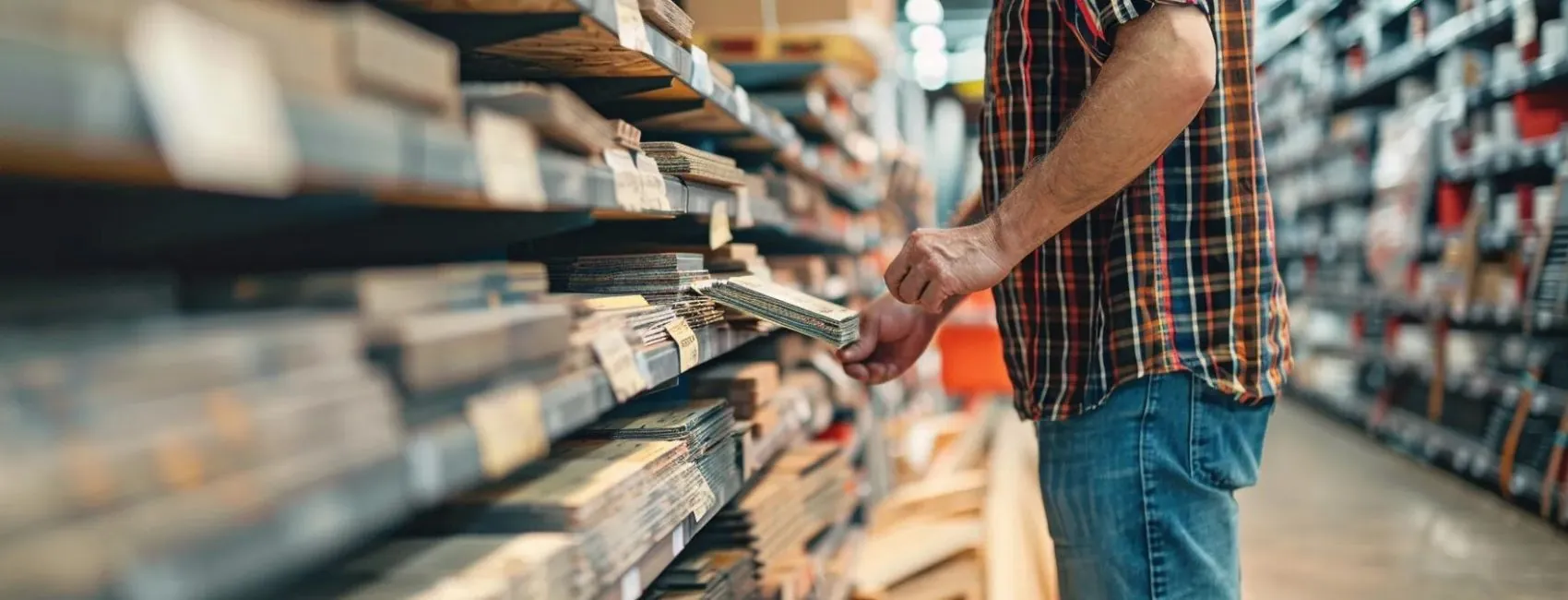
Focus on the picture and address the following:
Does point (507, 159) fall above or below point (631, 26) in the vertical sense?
below

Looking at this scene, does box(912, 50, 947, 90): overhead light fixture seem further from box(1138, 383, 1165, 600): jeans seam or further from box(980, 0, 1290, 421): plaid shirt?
box(1138, 383, 1165, 600): jeans seam

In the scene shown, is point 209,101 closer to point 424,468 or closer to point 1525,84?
point 424,468

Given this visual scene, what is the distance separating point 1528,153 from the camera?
4.39 metres

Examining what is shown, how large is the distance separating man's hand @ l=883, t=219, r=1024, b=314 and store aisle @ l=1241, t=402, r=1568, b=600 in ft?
7.70

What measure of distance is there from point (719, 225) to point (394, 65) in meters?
1.14

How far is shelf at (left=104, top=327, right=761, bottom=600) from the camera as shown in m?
0.64

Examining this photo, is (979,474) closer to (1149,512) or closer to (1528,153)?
(1149,512)

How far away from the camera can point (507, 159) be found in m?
1.03

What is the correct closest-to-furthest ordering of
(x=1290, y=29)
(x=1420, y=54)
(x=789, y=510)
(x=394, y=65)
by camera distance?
(x=394, y=65)
(x=789, y=510)
(x=1420, y=54)
(x=1290, y=29)

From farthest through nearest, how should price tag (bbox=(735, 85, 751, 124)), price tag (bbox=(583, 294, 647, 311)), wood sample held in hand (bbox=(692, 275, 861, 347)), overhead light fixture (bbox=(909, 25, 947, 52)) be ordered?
overhead light fixture (bbox=(909, 25, 947, 52)) < price tag (bbox=(735, 85, 751, 124)) < wood sample held in hand (bbox=(692, 275, 861, 347)) < price tag (bbox=(583, 294, 647, 311))

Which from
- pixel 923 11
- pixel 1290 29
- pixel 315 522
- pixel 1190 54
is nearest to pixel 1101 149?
pixel 1190 54

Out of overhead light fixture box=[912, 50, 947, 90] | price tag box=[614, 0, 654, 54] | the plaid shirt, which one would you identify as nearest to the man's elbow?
the plaid shirt

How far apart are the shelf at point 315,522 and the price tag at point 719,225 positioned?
90cm

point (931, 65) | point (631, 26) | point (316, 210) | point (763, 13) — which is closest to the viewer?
point (316, 210)
